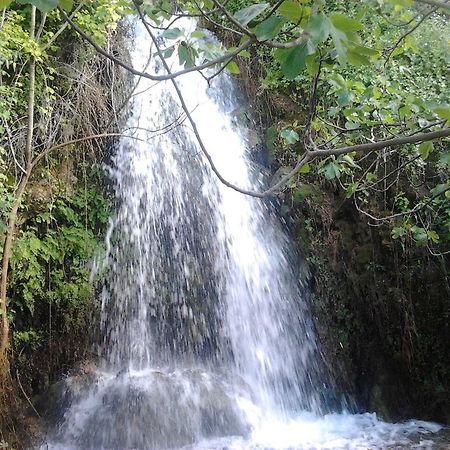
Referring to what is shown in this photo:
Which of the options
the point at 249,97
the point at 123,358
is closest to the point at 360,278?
the point at 123,358

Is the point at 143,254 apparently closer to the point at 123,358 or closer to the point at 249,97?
the point at 123,358

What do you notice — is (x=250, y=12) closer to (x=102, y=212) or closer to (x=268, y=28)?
(x=268, y=28)

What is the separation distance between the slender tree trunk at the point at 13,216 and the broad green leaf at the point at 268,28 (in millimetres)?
3329

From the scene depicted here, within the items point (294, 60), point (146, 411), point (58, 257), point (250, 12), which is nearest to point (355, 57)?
point (294, 60)

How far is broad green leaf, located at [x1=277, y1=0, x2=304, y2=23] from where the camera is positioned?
4.15 ft

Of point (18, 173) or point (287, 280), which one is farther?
point (287, 280)

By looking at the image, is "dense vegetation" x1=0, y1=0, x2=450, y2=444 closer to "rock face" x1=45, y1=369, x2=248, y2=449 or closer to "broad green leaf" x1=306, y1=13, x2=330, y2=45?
"rock face" x1=45, y1=369, x2=248, y2=449

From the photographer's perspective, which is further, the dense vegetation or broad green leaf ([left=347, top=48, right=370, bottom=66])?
the dense vegetation

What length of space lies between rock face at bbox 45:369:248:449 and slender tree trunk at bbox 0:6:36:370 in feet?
2.46

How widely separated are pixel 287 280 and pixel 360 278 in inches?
32.6

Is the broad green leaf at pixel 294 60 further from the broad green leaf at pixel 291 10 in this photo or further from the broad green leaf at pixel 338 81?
the broad green leaf at pixel 338 81

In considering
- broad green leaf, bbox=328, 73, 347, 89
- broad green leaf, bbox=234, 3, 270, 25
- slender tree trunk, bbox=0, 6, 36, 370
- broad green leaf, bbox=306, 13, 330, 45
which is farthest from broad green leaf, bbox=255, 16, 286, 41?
slender tree trunk, bbox=0, 6, 36, 370

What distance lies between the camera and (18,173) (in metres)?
4.69

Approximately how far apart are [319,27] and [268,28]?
22cm
